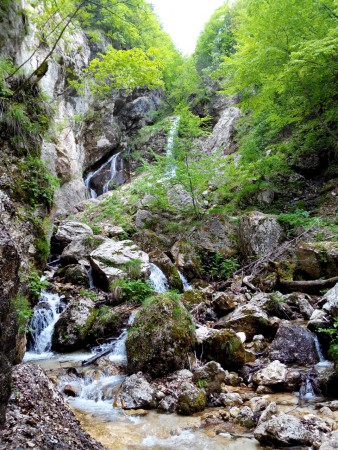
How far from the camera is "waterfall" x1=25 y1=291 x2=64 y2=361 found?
6.56 meters

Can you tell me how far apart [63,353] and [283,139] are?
12132mm

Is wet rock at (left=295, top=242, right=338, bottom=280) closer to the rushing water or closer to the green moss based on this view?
the green moss

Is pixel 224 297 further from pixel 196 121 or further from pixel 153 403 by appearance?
pixel 196 121

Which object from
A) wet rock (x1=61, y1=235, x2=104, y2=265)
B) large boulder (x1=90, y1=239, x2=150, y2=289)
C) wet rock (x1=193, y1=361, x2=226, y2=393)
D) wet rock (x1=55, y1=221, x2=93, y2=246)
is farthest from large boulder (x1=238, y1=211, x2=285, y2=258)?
wet rock (x1=55, y1=221, x2=93, y2=246)

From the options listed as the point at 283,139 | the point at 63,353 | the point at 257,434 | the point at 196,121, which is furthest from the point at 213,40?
the point at 257,434

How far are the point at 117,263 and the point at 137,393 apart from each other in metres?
4.65

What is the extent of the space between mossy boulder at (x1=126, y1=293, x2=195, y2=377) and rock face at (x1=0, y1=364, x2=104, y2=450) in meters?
2.39

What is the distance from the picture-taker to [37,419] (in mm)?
2238

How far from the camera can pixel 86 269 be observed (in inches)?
363

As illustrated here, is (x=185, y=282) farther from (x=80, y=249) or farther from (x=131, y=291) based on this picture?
(x=80, y=249)

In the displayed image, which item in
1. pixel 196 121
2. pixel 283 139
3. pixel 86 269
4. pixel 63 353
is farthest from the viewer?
pixel 283 139

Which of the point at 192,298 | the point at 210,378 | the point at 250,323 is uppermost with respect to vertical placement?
the point at 192,298

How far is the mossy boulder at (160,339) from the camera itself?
4973 millimetres

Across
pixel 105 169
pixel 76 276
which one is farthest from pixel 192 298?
pixel 105 169
